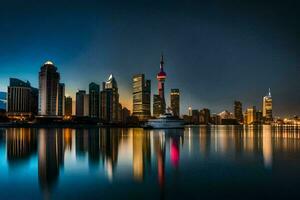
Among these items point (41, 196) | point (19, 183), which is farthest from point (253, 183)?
point (19, 183)

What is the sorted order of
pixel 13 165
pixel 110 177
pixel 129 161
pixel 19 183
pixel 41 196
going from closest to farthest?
pixel 41 196
pixel 19 183
pixel 110 177
pixel 13 165
pixel 129 161

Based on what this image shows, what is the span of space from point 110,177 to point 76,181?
9.52 feet

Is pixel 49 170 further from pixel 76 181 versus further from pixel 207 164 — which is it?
pixel 207 164

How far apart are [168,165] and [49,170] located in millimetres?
11309

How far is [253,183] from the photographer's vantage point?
24.6 meters

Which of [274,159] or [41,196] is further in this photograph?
[274,159]

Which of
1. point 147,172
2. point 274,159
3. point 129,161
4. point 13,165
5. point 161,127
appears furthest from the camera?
point 161,127

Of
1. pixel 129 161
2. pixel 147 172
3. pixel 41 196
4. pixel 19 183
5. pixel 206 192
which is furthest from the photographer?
pixel 129 161

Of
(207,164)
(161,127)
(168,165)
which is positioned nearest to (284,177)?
(207,164)

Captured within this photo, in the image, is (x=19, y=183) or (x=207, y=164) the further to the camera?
(x=207, y=164)

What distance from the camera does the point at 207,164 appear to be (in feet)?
113

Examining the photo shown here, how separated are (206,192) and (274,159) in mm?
20734

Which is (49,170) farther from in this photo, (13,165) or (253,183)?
(253,183)

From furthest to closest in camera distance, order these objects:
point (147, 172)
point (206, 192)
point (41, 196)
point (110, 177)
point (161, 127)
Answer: point (161, 127) → point (147, 172) → point (110, 177) → point (206, 192) → point (41, 196)
